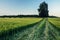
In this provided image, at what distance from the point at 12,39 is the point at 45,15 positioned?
133237 millimetres

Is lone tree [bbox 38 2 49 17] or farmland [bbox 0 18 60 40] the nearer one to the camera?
farmland [bbox 0 18 60 40]

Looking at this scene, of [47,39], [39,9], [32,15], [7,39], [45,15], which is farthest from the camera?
[39,9]

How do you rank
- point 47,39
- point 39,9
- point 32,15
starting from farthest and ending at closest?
point 39,9 < point 32,15 < point 47,39

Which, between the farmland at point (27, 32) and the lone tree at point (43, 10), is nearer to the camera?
the farmland at point (27, 32)

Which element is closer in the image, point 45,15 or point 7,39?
point 7,39

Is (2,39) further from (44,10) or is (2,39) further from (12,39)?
(44,10)

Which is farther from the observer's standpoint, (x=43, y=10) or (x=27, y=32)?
(x=43, y=10)

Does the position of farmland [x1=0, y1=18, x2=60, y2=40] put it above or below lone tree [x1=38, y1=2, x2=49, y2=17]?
above

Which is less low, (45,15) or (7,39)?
(7,39)

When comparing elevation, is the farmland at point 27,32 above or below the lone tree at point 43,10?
above

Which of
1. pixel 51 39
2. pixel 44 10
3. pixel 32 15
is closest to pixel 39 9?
pixel 44 10

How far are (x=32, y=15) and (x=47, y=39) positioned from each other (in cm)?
11882

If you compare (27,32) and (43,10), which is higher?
(27,32)

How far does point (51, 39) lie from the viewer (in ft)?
52.3
